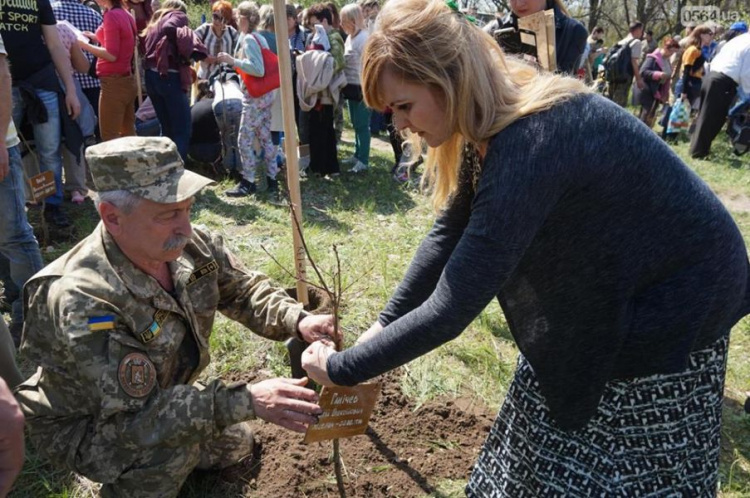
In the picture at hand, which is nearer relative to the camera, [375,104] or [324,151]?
[375,104]

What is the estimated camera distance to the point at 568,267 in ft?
5.01

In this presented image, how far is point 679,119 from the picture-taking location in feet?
33.6

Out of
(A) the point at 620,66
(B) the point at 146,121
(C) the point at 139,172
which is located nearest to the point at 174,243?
(C) the point at 139,172

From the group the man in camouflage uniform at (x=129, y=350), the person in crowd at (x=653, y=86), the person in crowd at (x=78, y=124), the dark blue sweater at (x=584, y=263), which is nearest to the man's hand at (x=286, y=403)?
the man in camouflage uniform at (x=129, y=350)

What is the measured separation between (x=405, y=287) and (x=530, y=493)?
0.75 m

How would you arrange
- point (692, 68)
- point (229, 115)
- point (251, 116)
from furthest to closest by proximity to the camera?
point (692, 68)
point (229, 115)
point (251, 116)

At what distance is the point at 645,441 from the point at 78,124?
519 cm

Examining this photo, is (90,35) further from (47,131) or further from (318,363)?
(318,363)

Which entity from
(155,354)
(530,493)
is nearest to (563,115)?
(530,493)

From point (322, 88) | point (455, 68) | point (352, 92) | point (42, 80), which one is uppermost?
point (455, 68)

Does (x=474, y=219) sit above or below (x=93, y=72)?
above

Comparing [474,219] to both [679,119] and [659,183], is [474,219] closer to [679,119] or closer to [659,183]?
[659,183]

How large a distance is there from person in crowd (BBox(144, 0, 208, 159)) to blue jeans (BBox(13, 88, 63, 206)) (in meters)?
1.37

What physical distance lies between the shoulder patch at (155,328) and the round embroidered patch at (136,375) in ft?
0.23
